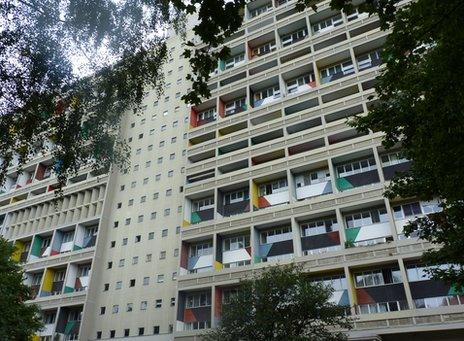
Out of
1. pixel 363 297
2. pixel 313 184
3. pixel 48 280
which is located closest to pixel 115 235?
pixel 48 280

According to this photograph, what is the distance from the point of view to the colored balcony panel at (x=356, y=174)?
32000 millimetres

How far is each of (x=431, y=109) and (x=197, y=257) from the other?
27627 millimetres

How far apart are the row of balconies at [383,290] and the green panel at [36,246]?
21.7m

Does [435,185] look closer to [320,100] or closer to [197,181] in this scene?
[320,100]

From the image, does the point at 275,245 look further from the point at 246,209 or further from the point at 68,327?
the point at 68,327

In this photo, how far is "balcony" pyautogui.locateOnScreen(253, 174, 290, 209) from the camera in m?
35.0

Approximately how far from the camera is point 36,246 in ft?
152

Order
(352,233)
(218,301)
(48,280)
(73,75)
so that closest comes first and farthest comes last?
(73,75)
(352,233)
(218,301)
(48,280)

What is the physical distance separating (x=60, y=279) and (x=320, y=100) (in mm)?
30550

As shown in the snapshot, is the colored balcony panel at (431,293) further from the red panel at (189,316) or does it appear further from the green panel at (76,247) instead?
the green panel at (76,247)

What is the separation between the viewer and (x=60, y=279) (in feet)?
142

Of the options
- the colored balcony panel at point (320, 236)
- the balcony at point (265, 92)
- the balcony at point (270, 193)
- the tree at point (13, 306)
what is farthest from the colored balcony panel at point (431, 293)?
the tree at point (13, 306)

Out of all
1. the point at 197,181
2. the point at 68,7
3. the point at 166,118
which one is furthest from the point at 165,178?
the point at 68,7

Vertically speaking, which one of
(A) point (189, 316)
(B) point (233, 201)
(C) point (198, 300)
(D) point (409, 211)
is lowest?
(A) point (189, 316)
